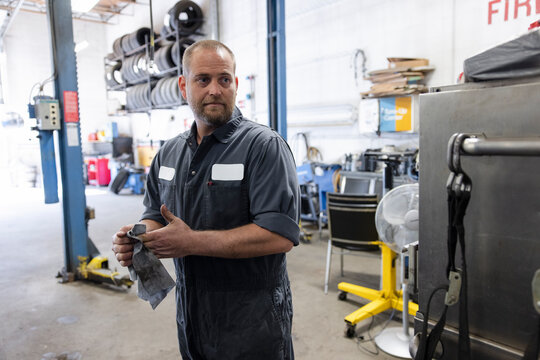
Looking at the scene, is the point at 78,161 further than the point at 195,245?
Yes

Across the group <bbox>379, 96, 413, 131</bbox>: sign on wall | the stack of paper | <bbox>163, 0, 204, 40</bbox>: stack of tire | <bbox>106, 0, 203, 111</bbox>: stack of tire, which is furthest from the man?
<bbox>163, 0, 204, 40</bbox>: stack of tire

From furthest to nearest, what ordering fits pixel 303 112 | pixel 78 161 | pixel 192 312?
pixel 303 112 → pixel 78 161 → pixel 192 312

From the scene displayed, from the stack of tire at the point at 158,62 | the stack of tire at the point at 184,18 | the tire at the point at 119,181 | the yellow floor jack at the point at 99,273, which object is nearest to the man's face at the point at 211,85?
the yellow floor jack at the point at 99,273

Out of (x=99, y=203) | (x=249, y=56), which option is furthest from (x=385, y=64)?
(x=99, y=203)

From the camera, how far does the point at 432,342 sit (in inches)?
31.6

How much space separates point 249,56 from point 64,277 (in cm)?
494

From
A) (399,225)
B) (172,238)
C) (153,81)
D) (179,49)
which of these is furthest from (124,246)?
(153,81)

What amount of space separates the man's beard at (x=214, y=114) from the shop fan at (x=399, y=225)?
4.07 feet

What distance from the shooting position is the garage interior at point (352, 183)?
0.78 m

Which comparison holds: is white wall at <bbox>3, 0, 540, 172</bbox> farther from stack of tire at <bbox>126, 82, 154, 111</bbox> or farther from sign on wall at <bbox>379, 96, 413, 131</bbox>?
stack of tire at <bbox>126, 82, 154, 111</bbox>

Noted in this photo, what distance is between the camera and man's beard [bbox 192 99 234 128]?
4.07ft

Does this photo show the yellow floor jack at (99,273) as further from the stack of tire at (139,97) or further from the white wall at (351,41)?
the stack of tire at (139,97)

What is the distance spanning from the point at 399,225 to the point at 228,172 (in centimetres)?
140

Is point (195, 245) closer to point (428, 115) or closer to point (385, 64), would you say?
point (428, 115)
